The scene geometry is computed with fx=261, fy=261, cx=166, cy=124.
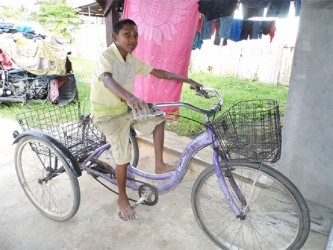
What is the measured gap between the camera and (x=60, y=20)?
15.8 meters

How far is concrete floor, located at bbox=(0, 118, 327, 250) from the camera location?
2.44 meters

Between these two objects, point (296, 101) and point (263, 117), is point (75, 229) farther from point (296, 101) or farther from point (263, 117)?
Answer: point (296, 101)

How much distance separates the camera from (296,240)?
2.01 m

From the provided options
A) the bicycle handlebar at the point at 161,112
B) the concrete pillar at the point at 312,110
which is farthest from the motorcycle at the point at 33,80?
the concrete pillar at the point at 312,110

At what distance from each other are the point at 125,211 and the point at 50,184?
1107 mm

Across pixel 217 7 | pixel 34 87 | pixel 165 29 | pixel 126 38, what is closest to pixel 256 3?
pixel 217 7

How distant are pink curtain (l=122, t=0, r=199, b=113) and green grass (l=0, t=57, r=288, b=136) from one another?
120 cm

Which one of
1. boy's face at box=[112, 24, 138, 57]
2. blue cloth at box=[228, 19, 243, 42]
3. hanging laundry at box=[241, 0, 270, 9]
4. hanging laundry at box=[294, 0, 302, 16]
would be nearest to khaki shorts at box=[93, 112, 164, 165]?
boy's face at box=[112, 24, 138, 57]

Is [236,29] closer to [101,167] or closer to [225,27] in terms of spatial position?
[225,27]

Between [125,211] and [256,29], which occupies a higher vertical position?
[256,29]

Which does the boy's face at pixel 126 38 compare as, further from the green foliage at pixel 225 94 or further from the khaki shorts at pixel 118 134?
the green foliage at pixel 225 94

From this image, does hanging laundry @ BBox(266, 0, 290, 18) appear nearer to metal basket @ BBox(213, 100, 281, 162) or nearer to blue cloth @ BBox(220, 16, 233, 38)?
blue cloth @ BBox(220, 16, 233, 38)

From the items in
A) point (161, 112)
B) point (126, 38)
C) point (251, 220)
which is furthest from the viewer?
point (251, 220)

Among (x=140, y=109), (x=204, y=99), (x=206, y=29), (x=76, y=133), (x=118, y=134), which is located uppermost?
(x=206, y=29)
